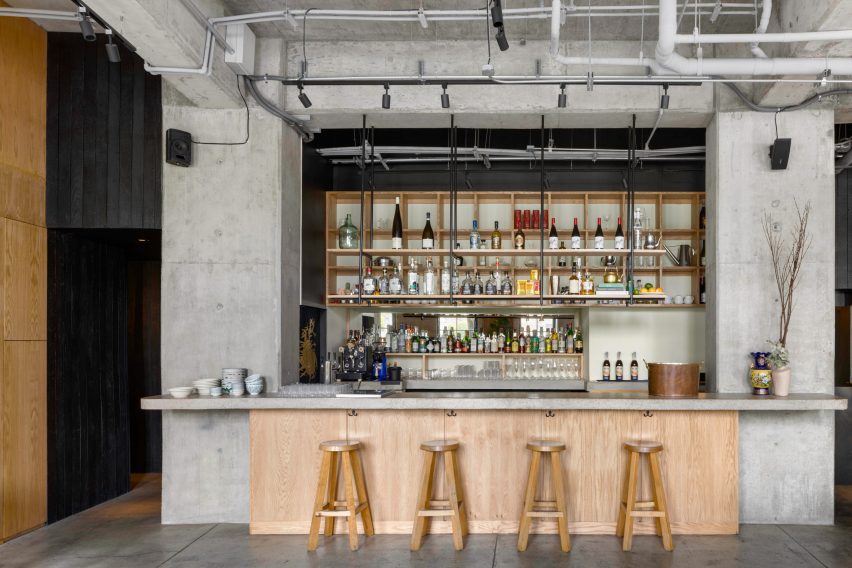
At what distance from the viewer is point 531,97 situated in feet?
18.8

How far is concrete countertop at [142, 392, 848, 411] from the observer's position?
4.85 meters

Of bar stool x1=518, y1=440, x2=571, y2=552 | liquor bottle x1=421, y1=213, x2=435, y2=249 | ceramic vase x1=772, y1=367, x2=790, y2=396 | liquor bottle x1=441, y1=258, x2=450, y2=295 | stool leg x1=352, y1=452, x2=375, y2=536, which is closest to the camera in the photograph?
bar stool x1=518, y1=440, x2=571, y2=552

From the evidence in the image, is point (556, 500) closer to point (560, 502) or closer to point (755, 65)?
point (560, 502)

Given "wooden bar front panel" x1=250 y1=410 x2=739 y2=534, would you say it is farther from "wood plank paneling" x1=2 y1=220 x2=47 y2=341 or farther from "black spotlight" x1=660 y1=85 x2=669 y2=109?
"black spotlight" x1=660 y1=85 x2=669 y2=109

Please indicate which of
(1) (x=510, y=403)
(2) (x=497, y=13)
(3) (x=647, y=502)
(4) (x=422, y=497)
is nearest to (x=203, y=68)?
(2) (x=497, y=13)

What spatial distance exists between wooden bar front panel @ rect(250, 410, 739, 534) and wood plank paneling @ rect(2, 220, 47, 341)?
192 centimetres

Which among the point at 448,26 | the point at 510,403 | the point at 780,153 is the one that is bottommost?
the point at 510,403

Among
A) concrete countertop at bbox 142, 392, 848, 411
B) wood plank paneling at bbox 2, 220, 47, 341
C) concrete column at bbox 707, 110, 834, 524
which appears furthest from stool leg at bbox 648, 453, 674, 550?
wood plank paneling at bbox 2, 220, 47, 341

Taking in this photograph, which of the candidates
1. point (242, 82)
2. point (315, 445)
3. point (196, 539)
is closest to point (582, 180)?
point (242, 82)

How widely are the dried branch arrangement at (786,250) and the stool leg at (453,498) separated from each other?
8.94ft

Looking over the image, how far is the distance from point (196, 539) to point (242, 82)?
3.39m

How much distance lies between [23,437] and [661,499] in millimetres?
4553

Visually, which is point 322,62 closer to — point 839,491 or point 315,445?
point 315,445

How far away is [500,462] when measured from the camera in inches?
198
